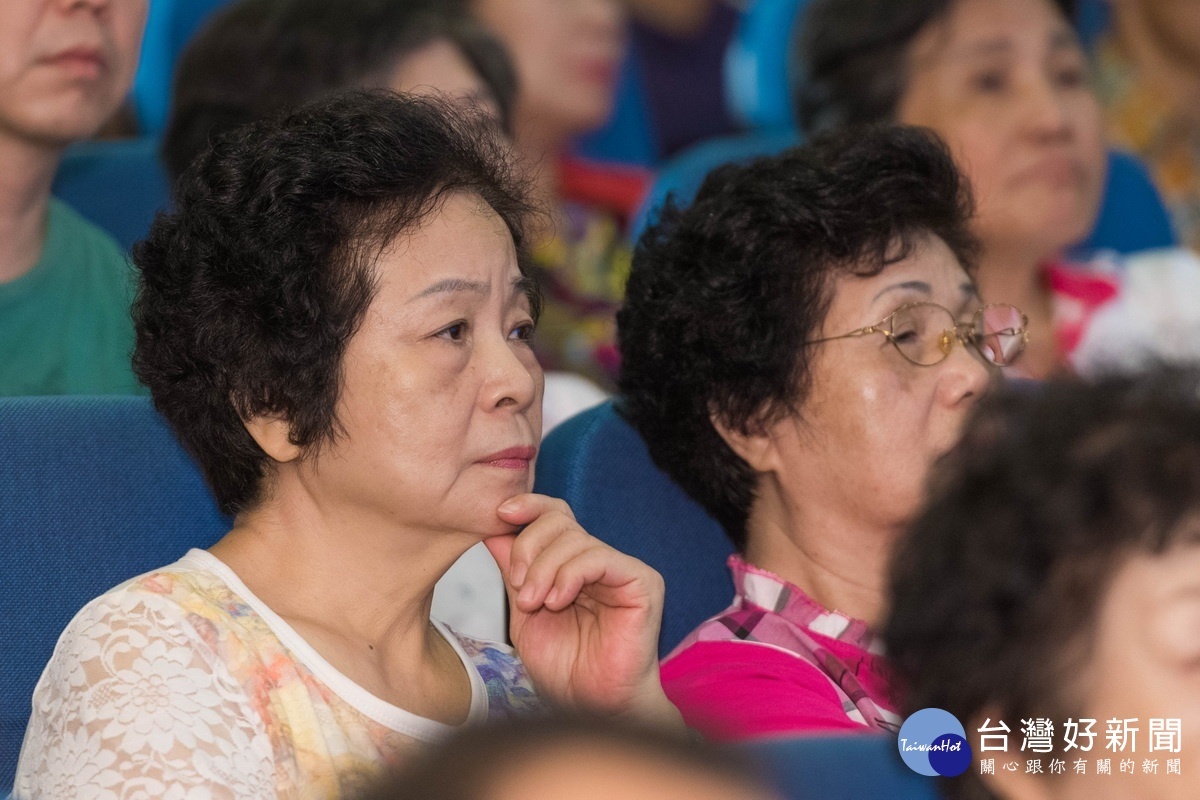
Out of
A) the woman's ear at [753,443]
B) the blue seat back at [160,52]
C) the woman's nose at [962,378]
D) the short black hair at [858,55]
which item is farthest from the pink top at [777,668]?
the blue seat back at [160,52]

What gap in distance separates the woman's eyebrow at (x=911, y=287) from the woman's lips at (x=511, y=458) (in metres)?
0.51

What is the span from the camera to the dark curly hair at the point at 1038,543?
849 mm

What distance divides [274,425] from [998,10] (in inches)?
68.7

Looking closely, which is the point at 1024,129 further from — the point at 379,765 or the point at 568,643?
the point at 379,765

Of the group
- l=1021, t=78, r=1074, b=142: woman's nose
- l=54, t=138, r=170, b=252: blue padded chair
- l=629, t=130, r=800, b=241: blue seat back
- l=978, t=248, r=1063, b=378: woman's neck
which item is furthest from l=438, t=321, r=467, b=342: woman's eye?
l=1021, t=78, r=1074, b=142: woman's nose

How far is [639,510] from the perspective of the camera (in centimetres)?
173

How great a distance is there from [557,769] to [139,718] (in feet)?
2.05

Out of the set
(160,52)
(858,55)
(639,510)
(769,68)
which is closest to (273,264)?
(639,510)

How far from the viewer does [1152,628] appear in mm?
865

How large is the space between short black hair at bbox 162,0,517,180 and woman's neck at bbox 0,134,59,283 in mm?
314

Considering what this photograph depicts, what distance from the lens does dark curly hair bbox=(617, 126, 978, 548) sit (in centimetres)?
171

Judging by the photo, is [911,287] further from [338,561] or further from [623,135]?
[623,135]

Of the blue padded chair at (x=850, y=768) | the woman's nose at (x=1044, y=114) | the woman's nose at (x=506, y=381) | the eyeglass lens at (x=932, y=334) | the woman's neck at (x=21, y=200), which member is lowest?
the blue padded chair at (x=850, y=768)

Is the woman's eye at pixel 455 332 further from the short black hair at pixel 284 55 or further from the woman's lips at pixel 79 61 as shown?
the short black hair at pixel 284 55
